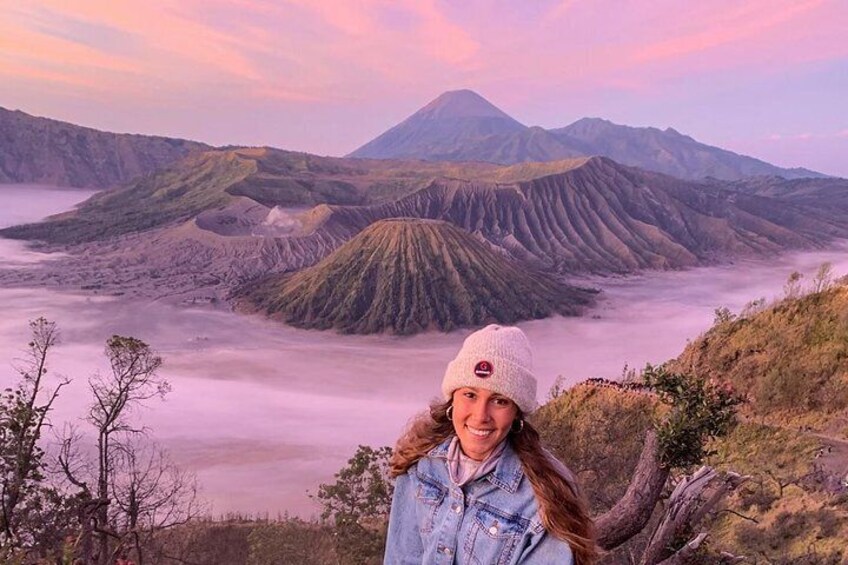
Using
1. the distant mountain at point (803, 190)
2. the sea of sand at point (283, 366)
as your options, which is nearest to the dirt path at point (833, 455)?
the sea of sand at point (283, 366)

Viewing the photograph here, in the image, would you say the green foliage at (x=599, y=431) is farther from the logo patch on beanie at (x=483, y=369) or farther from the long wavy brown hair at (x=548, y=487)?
the logo patch on beanie at (x=483, y=369)

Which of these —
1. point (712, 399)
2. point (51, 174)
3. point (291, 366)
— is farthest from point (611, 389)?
point (51, 174)

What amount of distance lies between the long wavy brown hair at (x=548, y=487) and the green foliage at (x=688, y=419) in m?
4.96

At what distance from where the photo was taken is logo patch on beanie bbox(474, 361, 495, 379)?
2.46 m

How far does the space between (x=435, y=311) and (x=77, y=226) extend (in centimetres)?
8040

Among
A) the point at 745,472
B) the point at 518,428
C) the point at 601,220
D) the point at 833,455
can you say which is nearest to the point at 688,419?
the point at 745,472

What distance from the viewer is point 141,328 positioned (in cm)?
6391

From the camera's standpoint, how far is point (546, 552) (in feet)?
7.35

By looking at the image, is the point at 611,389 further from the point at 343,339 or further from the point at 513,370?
the point at 343,339

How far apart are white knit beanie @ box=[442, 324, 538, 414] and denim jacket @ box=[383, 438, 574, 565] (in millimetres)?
245

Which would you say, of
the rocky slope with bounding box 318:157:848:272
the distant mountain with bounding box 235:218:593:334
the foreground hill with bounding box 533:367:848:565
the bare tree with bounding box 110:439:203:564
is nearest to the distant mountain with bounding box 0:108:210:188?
the rocky slope with bounding box 318:157:848:272

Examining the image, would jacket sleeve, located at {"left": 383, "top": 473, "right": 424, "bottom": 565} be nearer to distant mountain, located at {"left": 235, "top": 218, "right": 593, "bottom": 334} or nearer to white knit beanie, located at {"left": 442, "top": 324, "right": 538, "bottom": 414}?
white knit beanie, located at {"left": 442, "top": 324, "right": 538, "bottom": 414}

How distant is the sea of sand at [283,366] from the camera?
33844mm

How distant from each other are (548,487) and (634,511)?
4.59 m
